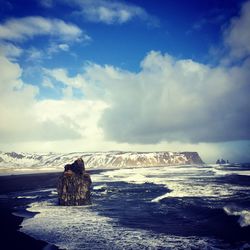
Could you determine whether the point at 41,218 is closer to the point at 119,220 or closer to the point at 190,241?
the point at 119,220

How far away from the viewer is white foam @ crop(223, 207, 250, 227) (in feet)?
84.2

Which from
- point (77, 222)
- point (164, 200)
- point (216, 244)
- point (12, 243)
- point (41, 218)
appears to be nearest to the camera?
point (216, 244)

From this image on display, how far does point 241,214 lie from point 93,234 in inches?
590

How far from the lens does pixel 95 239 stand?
74.4ft

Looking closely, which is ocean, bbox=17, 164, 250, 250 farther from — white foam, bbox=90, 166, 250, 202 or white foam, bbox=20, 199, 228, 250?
white foam, bbox=90, 166, 250, 202

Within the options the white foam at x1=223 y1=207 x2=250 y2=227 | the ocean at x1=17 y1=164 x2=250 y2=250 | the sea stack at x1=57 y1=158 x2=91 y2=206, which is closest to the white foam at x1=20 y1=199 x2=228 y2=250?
the ocean at x1=17 y1=164 x2=250 y2=250

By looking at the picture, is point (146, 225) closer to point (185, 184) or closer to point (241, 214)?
point (241, 214)

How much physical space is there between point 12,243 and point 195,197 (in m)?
28.3

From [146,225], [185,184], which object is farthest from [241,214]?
[185,184]

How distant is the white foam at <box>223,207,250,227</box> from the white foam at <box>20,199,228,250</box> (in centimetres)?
628

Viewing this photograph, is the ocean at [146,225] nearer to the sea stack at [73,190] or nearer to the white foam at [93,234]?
the white foam at [93,234]

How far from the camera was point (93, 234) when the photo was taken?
79.6 ft

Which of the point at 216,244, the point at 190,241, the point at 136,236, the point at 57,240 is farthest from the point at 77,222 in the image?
the point at 216,244

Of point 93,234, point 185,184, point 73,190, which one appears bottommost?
point 93,234
